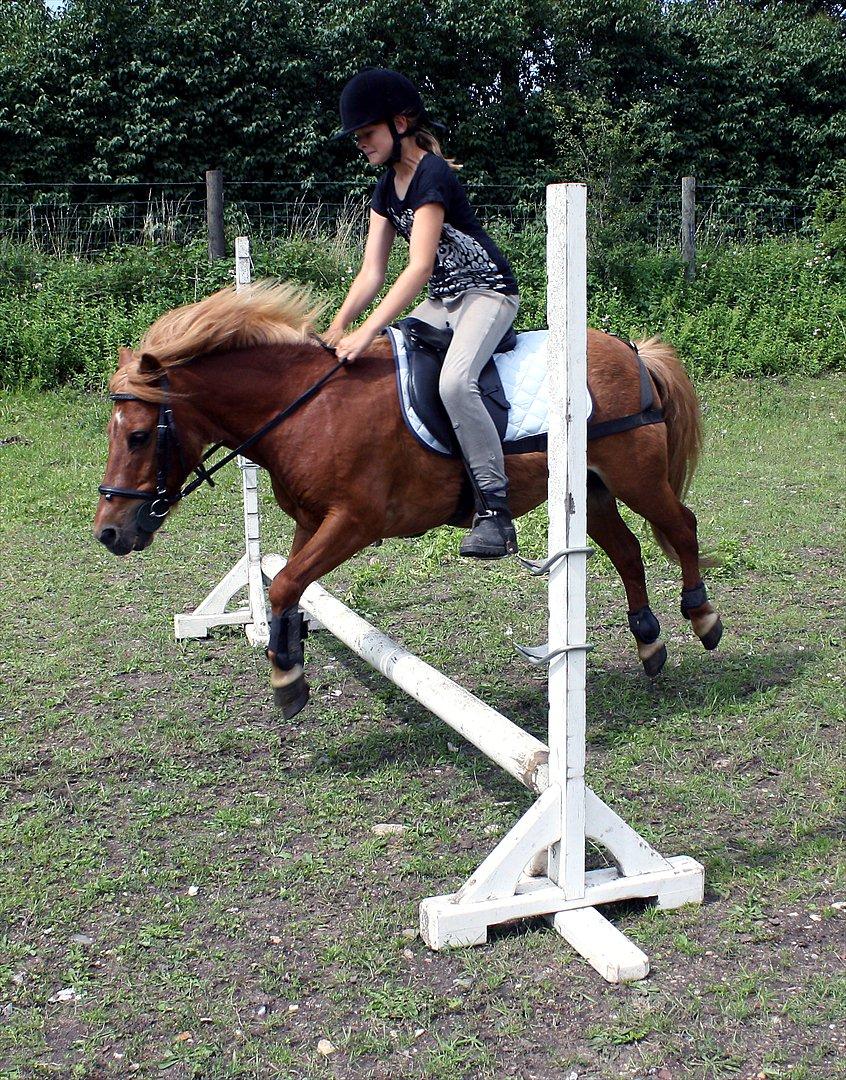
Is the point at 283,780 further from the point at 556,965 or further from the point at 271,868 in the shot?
the point at 556,965

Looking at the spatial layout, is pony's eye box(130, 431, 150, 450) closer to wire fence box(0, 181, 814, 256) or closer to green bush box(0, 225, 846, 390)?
green bush box(0, 225, 846, 390)

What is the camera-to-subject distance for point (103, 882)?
11.5 feet

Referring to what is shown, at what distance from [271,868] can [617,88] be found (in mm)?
21375

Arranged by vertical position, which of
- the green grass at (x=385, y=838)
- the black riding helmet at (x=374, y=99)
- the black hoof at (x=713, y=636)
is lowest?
the green grass at (x=385, y=838)

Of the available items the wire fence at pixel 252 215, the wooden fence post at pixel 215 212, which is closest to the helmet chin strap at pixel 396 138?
the wooden fence post at pixel 215 212

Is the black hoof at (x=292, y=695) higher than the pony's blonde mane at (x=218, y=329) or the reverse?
the reverse

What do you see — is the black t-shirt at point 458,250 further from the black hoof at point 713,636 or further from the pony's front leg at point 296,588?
the black hoof at point 713,636

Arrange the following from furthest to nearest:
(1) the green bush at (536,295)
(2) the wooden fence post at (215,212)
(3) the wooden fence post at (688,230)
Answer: (3) the wooden fence post at (688,230) → (2) the wooden fence post at (215,212) → (1) the green bush at (536,295)

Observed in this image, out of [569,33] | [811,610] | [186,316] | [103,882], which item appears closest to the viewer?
[103,882]

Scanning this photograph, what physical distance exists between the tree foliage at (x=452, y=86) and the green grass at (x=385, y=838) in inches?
412

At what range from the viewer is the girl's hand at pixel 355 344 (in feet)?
13.4

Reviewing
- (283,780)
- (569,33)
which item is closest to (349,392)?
(283,780)

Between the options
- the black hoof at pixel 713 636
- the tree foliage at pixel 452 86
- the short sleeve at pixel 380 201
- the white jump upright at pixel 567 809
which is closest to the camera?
the white jump upright at pixel 567 809

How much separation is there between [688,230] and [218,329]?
1224 cm
